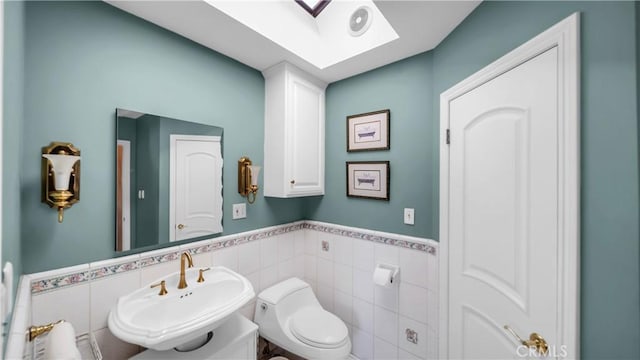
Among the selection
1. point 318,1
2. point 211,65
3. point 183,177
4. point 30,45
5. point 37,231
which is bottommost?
point 37,231

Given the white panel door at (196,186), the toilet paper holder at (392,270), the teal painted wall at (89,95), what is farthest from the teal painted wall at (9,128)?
the toilet paper holder at (392,270)

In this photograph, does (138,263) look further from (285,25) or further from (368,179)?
(285,25)

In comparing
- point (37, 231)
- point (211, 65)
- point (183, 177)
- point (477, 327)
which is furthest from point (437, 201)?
point (37, 231)

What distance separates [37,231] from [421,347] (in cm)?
216

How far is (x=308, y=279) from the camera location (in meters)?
2.26

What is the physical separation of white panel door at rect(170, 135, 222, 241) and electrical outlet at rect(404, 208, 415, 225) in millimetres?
1277

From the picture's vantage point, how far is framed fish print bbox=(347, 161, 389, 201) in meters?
1.81

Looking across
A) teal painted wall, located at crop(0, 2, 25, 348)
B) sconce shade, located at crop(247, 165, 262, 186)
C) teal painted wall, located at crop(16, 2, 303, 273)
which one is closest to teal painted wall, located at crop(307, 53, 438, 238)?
sconce shade, located at crop(247, 165, 262, 186)

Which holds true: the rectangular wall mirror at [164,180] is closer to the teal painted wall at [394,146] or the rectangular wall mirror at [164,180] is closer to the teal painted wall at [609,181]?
the teal painted wall at [394,146]

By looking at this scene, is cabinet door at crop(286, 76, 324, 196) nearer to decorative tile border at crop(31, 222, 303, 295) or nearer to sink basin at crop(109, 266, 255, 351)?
decorative tile border at crop(31, 222, 303, 295)

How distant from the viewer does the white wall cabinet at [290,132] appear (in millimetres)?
1833

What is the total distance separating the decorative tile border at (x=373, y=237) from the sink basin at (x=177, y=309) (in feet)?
2.93

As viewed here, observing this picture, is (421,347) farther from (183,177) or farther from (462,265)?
(183,177)

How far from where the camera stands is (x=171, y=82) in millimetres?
1426
